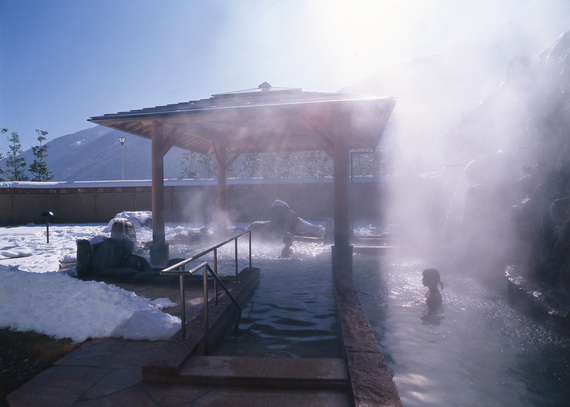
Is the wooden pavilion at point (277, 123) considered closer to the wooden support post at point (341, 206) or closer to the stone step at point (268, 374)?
the wooden support post at point (341, 206)

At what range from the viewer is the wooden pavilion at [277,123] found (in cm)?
607

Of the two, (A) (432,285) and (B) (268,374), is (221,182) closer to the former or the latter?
(A) (432,285)

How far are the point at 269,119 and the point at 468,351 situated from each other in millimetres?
5843

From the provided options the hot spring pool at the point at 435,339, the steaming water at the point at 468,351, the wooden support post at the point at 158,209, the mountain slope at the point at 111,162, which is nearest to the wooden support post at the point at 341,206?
the hot spring pool at the point at 435,339

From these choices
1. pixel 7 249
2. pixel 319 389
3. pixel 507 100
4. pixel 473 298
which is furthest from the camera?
pixel 507 100

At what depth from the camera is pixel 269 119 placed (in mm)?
7551

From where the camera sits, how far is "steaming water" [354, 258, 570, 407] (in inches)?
106

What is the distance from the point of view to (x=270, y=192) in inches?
690

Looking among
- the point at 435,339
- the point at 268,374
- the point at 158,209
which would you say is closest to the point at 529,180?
the point at 435,339

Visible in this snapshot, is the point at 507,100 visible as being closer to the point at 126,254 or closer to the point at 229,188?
the point at 126,254

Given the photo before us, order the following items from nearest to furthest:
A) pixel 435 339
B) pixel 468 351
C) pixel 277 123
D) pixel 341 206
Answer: pixel 468 351
pixel 435 339
pixel 341 206
pixel 277 123

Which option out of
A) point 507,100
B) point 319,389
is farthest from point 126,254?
point 507,100

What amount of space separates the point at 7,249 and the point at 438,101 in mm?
145128

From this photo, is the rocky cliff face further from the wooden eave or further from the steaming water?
the wooden eave
